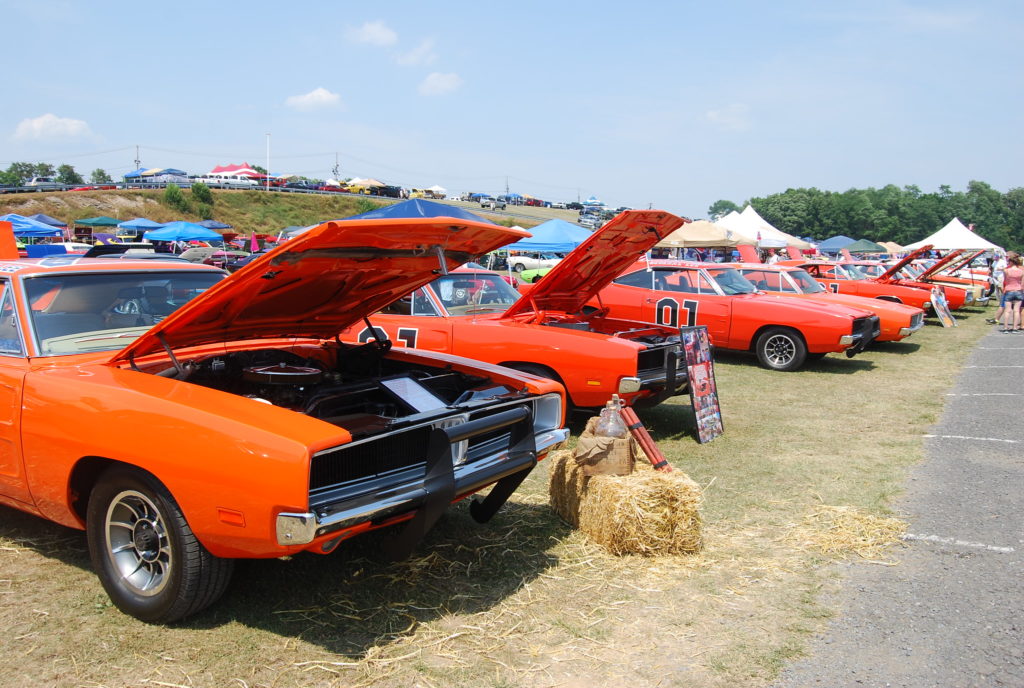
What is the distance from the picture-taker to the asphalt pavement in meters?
2.82

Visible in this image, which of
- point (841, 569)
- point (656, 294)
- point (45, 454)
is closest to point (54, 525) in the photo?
point (45, 454)

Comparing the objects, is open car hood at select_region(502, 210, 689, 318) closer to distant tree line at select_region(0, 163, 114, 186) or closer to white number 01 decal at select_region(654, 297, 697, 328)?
white number 01 decal at select_region(654, 297, 697, 328)

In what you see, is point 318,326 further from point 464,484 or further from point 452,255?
point 464,484

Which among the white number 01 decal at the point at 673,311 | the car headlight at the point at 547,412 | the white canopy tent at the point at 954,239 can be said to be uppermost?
the white canopy tent at the point at 954,239

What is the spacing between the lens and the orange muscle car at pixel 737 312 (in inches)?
398

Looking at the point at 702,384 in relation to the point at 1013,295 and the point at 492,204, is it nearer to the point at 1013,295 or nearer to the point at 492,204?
the point at 1013,295

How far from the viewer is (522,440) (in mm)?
3643

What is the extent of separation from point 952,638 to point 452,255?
300 cm

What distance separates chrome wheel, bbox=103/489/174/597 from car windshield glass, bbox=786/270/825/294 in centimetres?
1152

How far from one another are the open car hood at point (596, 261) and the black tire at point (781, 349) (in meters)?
4.09

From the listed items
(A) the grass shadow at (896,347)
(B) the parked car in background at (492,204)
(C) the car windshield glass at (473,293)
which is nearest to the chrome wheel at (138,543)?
(C) the car windshield glass at (473,293)

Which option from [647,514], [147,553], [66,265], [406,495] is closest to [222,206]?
[66,265]

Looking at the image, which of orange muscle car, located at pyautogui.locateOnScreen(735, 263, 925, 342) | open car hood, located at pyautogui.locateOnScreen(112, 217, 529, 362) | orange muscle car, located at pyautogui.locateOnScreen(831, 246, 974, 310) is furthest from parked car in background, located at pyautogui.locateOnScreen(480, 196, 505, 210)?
open car hood, located at pyautogui.locateOnScreen(112, 217, 529, 362)

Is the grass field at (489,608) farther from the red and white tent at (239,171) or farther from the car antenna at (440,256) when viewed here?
the red and white tent at (239,171)
